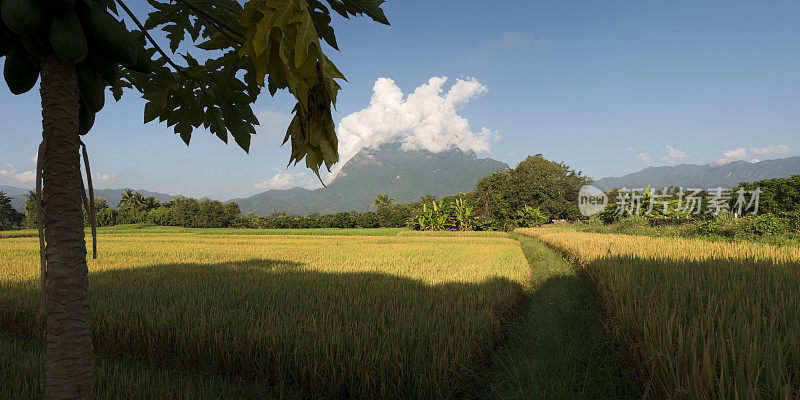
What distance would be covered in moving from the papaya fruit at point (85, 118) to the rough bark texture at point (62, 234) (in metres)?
0.21

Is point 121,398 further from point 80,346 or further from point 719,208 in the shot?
point 719,208

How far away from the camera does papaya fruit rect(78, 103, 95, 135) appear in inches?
43.1

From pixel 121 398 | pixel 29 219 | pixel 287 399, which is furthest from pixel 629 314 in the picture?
pixel 29 219

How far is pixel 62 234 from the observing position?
34.4 inches

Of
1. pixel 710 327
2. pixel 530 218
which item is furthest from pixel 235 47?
pixel 530 218

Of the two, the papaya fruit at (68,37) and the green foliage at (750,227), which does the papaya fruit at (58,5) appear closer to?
the papaya fruit at (68,37)

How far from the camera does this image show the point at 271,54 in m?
0.81

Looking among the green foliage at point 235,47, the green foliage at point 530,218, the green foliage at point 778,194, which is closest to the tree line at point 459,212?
the green foliage at point 530,218

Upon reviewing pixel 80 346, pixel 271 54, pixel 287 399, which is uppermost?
pixel 271 54

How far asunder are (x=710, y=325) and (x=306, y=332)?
3.19 meters

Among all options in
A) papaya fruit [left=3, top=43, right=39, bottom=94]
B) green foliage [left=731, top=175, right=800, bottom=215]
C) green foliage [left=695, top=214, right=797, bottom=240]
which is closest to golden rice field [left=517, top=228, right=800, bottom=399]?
papaya fruit [left=3, top=43, right=39, bottom=94]

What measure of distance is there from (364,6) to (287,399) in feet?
8.46

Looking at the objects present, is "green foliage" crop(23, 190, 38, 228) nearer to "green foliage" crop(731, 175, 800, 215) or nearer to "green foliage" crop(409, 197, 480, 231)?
"green foliage" crop(409, 197, 480, 231)

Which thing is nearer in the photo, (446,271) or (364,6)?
(364,6)
